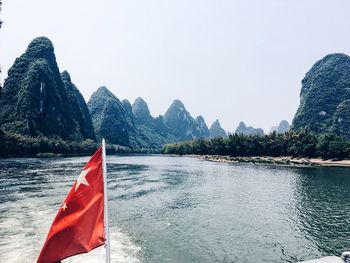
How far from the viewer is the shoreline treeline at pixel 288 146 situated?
11881cm

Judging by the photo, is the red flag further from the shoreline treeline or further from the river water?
the shoreline treeline

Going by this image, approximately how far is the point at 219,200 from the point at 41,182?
33.2m

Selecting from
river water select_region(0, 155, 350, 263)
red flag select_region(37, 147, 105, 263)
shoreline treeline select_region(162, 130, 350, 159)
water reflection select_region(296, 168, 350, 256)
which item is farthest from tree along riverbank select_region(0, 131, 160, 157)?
red flag select_region(37, 147, 105, 263)

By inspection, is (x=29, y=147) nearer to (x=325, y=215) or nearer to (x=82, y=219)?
(x=325, y=215)

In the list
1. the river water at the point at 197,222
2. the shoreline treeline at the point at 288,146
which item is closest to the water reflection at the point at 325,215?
the river water at the point at 197,222

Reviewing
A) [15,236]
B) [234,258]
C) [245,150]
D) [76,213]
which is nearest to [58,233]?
[76,213]

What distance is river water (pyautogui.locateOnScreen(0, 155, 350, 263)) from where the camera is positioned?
23.0 metres

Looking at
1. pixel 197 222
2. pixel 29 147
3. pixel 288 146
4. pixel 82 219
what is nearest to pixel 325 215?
pixel 197 222

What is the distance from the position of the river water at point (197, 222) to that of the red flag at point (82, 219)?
15.0m

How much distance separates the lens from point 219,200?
4459 centimetres

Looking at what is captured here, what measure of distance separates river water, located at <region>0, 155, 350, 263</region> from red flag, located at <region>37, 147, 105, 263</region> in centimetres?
1496

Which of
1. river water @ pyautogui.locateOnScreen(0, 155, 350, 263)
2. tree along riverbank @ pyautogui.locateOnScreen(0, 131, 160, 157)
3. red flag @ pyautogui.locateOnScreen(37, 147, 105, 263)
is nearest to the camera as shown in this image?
red flag @ pyautogui.locateOnScreen(37, 147, 105, 263)

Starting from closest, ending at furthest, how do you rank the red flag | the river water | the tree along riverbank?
the red flag < the river water < the tree along riverbank

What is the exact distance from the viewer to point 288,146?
141875 mm
